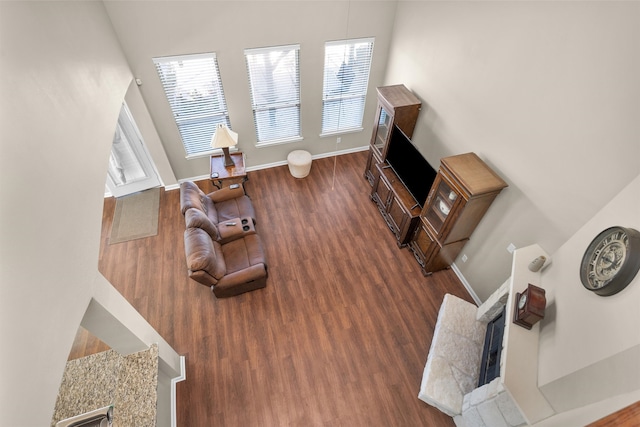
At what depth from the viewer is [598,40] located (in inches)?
96.0

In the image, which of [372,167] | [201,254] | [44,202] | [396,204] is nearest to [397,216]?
[396,204]

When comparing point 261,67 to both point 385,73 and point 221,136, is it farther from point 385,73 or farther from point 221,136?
point 385,73

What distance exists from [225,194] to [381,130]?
286 centimetres

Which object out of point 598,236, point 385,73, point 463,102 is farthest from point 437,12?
point 598,236

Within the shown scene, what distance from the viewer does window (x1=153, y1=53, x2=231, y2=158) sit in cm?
463

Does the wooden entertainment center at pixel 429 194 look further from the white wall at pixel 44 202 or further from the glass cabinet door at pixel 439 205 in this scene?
the white wall at pixel 44 202

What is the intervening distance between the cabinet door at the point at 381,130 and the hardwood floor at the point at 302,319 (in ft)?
3.57

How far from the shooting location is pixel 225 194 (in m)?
5.19

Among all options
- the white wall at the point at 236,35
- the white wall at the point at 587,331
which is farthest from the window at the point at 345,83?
Result: the white wall at the point at 587,331

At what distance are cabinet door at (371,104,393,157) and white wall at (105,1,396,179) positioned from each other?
3.67 ft

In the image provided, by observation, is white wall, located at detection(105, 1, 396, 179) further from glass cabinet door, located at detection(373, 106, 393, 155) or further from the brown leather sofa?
the brown leather sofa

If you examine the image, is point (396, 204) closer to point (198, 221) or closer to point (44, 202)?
point (198, 221)

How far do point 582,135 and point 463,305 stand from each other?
236cm

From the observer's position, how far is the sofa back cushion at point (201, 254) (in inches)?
144
